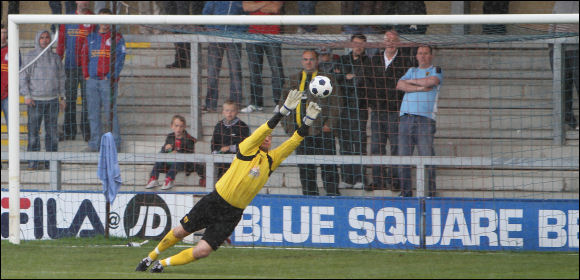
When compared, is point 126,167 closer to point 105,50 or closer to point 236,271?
point 105,50

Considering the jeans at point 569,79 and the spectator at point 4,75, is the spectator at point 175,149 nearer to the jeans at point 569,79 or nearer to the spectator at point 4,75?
the spectator at point 4,75

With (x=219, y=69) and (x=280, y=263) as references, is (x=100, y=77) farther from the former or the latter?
(x=280, y=263)

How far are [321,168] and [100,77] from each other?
120 inches

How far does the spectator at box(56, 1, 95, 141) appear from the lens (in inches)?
424

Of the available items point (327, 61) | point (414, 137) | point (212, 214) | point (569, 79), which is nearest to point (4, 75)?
point (327, 61)

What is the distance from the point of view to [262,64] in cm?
1075

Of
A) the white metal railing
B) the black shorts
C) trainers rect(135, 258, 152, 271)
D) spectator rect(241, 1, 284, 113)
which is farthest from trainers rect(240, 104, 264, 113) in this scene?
trainers rect(135, 258, 152, 271)

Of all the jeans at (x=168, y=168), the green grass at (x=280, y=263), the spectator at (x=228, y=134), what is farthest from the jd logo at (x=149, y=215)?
the spectator at (x=228, y=134)

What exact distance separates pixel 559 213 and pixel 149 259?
457cm

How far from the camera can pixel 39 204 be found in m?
9.98

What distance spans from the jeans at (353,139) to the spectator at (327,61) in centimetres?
54

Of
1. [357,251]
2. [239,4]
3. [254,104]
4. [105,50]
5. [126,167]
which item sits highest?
[239,4]

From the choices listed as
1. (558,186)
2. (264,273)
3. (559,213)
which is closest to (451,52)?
(558,186)

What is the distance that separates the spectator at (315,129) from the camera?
10016 mm
